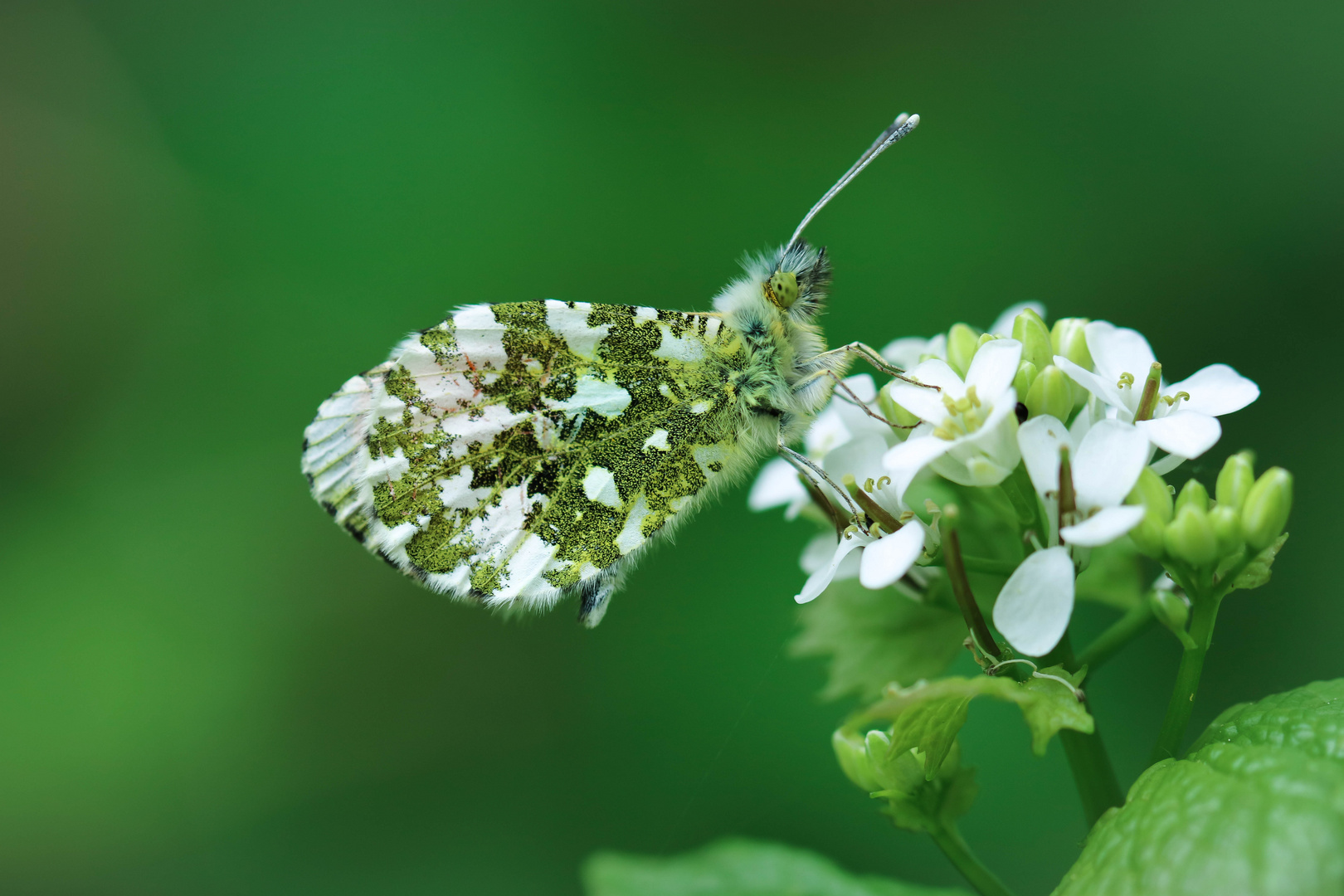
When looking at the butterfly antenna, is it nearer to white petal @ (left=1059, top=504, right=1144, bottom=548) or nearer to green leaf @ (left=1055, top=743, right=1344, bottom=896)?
white petal @ (left=1059, top=504, right=1144, bottom=548)

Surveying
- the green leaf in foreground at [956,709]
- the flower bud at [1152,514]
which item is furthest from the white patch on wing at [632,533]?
the flower bud at [1152,514]

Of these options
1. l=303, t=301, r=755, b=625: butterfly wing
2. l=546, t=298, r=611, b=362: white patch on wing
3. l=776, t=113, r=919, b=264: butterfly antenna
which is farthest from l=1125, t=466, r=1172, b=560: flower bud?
l=546, t=298, r=611, b=362: white patch on wing

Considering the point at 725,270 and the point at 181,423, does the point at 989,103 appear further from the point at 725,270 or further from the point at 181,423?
the point at 181,423

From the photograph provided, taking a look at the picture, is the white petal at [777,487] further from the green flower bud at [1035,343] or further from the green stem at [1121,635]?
the green stem at [1121,635]

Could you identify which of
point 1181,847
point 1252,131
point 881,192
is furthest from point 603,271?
point 1181,847

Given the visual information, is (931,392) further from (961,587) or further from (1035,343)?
(961,587)

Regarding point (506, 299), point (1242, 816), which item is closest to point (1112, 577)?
point (1242, 816)
